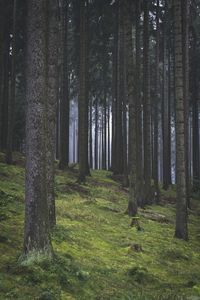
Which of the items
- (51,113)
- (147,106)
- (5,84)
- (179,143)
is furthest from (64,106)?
(51,113)

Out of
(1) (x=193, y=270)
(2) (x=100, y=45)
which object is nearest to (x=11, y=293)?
(1) (x=193, y=270)

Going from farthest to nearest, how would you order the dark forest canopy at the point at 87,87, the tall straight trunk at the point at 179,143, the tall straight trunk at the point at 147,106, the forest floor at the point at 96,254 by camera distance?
the tall straight trunk at the point at 147,106
the tall straight trunk at the point at 179,143
the dark forest canopy at the point at 87,87
the forest floor at the point at 96,254

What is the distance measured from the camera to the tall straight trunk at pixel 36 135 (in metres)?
7.80

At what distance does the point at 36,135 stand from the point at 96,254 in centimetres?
411

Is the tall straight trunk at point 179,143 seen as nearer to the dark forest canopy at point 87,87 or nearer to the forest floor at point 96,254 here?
the dark forest canopy at point 87,87

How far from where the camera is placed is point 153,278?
9.92m

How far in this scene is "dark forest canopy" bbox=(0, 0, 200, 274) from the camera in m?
7.98

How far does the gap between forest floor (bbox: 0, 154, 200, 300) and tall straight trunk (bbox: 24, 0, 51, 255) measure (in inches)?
19.3

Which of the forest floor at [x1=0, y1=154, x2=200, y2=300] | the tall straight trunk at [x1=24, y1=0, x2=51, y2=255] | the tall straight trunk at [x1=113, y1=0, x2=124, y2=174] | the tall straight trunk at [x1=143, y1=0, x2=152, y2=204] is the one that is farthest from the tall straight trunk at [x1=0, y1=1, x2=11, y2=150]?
the tall straight trunk at [x1=24, y1=0, x2=51, y2=255]

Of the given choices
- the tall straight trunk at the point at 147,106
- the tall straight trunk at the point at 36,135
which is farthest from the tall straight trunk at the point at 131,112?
the tall straight trunk at the point at 36,135

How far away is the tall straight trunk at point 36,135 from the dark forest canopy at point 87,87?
0.06 ft

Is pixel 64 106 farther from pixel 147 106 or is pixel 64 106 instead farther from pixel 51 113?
pixel 51 113

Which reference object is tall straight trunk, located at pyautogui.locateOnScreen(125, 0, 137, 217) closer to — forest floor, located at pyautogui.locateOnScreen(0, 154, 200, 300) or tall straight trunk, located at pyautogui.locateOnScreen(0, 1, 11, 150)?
forest floor, located at pyautogui.locateOnScreen(0, 154, 200, 300)

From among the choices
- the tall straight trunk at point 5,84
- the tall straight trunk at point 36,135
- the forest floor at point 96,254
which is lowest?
the forest floor at point 96,254
